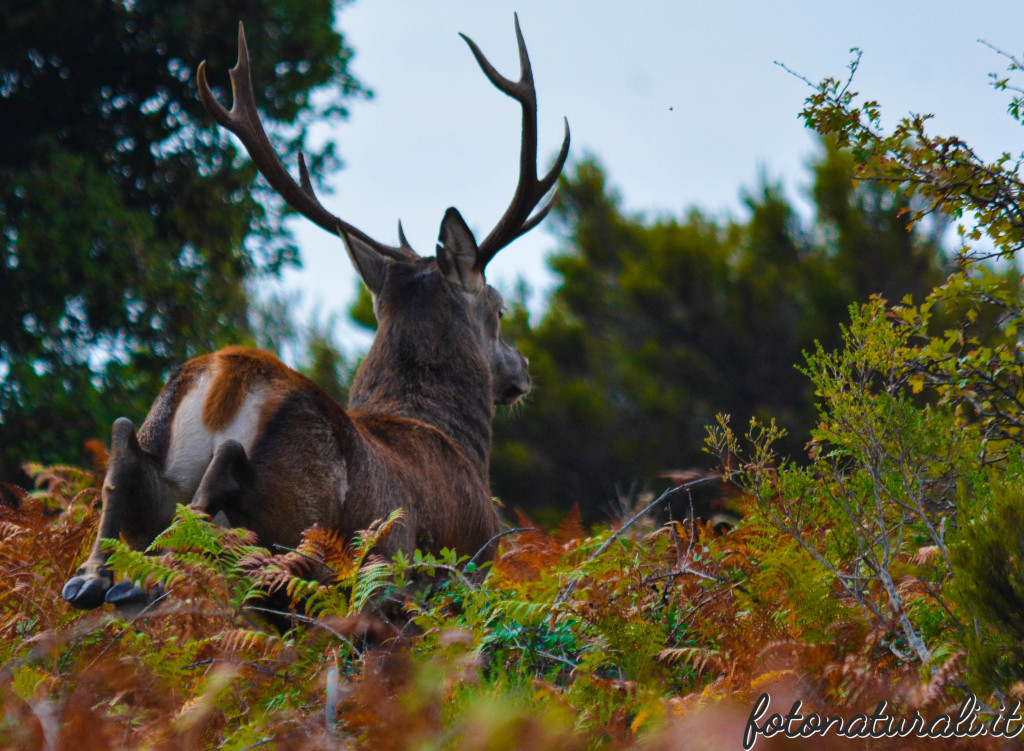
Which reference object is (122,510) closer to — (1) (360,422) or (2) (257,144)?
(1) (360,422)

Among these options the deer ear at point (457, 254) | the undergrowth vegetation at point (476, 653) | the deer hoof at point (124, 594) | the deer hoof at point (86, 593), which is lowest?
the undergrowth vegetation at point (476, 653)

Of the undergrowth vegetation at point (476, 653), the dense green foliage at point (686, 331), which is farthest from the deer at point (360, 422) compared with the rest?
the dense green foliage at point (686, 331)

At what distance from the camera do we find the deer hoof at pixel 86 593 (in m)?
3.25

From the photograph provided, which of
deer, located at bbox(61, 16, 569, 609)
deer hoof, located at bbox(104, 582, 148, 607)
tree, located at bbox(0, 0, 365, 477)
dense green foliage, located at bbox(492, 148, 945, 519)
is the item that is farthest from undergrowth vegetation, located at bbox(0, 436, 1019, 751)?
dense green foliage, located at bbox(492, 148, 945, 519)

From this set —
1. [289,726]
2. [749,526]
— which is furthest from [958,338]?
[289,726]

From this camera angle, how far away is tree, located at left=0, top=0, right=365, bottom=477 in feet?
38.7

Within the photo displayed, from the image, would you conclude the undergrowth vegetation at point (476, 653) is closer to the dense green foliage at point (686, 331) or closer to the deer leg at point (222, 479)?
the deer leg at point (222, 479)

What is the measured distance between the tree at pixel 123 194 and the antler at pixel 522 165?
276 inches

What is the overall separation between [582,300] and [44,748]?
1944 cm

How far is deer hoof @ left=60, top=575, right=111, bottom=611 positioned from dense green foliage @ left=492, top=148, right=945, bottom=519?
15009 millimetres

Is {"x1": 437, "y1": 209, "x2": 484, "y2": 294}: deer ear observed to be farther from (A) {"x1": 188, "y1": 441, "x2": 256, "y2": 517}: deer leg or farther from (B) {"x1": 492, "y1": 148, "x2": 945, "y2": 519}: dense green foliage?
(B) {"x1": 492, "y1": 148, "x2": 945, "y2": 519}: dense green foliage

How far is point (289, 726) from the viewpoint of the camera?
83.0 inches

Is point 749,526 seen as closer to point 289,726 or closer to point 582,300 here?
point 289,726

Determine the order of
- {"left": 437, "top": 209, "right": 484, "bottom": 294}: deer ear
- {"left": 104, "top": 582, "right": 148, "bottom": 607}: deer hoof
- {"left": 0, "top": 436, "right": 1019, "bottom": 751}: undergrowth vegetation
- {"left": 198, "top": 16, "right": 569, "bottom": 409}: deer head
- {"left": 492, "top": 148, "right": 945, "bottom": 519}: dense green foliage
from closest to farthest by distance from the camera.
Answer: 1. {"left": 0, "top": 436, "right": 1019, "bottom": 751}: undergrowth vegetation
2. {"left": 104, "top": 582, "right": 148, "bottom": 607}: deer hoof
3. {"left": 198, "top": 16, "right": 569, "bottom": 409}: deer head
4. {"left": 437, "top": 209, "right": 484, "bottom": 294}: deer ear
5. {"left": 492, "top": 148, "right": 945, "bottom": 519}: dense green foliage
